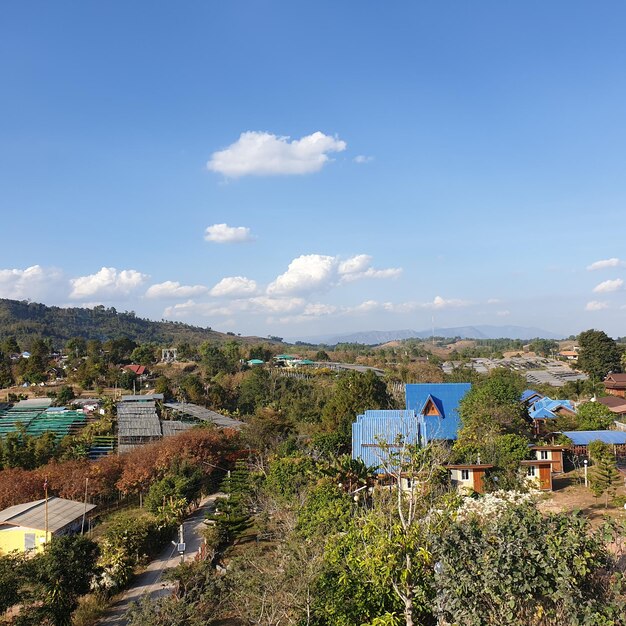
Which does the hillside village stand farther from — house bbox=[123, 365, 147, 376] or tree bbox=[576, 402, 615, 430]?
house bbox=[123, 365, 147, 376]

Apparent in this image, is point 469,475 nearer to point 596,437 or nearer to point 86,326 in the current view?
point 596,437

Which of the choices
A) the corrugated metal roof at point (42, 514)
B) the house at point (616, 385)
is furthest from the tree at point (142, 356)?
the house at point (616, 385)

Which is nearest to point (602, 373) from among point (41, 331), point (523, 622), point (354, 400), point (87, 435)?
point (354, 400)

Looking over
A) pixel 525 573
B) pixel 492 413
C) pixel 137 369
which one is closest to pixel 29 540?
pixel 525 573

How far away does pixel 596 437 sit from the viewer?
58.7 feet

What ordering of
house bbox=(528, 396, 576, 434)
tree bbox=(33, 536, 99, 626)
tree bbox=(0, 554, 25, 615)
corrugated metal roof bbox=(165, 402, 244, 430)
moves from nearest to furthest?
tree bbox=(0, 554, 25, 615) → tree bbox=(33, 536, 99, 626) → house bbox=(528, 396, 576, 434) → corrugated metal roof bbox=(165, 402, 244, 430)

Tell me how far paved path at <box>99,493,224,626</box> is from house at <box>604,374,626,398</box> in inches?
1198

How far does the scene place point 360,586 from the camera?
636cm

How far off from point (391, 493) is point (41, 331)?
80.7 meters

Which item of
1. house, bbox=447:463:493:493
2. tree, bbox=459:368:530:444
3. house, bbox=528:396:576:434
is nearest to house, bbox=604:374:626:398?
house, bbox=528:396:576:434

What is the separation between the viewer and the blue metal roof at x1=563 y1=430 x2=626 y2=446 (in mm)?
17656

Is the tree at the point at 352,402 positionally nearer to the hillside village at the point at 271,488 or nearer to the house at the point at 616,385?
the hillside village at the point at 271,488

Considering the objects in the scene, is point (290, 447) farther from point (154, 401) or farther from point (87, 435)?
point (154, 401)

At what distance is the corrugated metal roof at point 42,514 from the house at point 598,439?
1618cm
